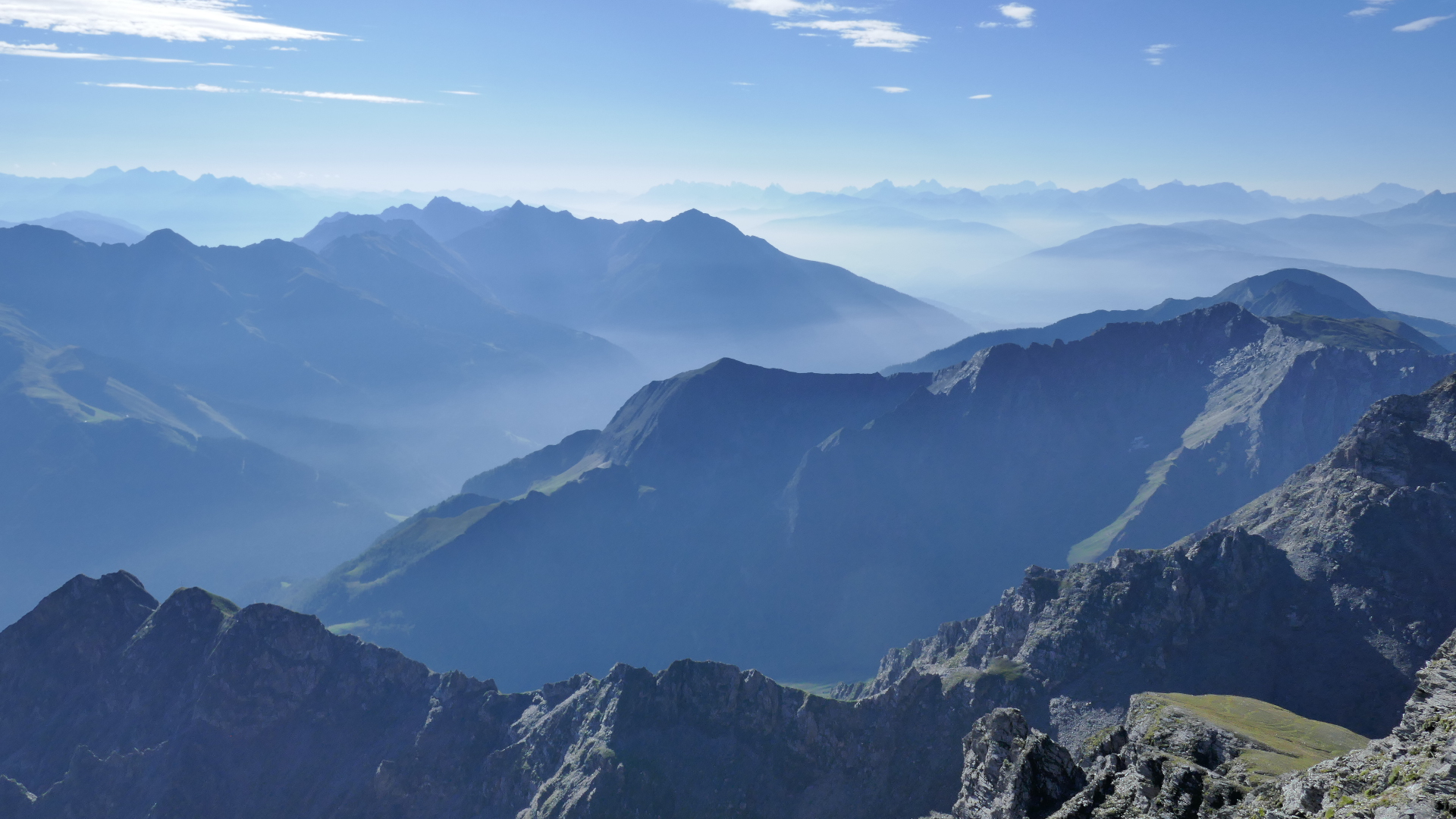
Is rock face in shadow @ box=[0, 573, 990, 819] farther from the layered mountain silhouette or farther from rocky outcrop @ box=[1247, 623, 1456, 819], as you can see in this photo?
rocky outcrop @ box=[1247, 623, 1456, 819]

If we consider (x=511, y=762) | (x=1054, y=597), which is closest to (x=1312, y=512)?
(x=1054, y=597)

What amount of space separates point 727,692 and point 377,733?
222 feet

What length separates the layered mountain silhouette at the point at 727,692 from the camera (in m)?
144

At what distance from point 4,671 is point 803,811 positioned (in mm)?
154870

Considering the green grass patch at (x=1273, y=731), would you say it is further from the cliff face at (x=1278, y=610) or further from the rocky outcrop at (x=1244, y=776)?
the cliff face at (x=1278, y=610)

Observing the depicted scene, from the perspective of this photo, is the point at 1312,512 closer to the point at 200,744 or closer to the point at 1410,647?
the point at 1410,647

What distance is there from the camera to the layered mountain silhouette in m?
144

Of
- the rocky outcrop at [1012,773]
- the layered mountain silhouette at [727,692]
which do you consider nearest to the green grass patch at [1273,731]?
the rocky outcrop at [1012,773]

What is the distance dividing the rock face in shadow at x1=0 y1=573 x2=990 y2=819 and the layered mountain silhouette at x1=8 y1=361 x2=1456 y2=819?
40 centimetres

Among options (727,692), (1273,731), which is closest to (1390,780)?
(1273,731)

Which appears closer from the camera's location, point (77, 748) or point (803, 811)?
point (803, 811)

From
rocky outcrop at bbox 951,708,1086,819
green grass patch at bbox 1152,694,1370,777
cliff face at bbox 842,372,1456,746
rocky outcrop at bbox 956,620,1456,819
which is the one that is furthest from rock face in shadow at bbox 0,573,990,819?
rocky outcrop at bbox 951,708,1086,819

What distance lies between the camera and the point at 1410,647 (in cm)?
14150

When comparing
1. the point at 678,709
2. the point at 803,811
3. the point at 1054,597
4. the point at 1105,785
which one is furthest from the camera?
the point at 1054,597
